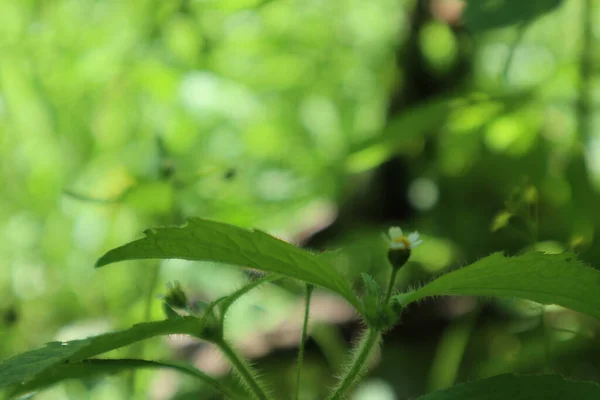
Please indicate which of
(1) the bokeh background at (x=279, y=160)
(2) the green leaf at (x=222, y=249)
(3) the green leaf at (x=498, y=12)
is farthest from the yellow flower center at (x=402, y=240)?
(1) the bokeh background at (x=279, y=160)

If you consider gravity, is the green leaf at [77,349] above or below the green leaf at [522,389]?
above

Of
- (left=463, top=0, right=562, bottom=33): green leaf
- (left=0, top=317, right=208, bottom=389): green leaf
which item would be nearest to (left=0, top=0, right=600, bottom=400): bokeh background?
(left=463, top=0, right=562, bottom=33): green leaf

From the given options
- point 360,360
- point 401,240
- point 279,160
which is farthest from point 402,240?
point 279,160

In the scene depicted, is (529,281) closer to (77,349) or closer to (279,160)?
(77,349)

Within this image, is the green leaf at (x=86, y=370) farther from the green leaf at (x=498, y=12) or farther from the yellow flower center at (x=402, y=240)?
the green leaf at (x=498, y=12)

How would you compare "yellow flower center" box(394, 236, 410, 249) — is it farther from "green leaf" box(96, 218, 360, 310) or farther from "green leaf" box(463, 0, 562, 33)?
"green leaf" box(463, 0, 562, 33)
